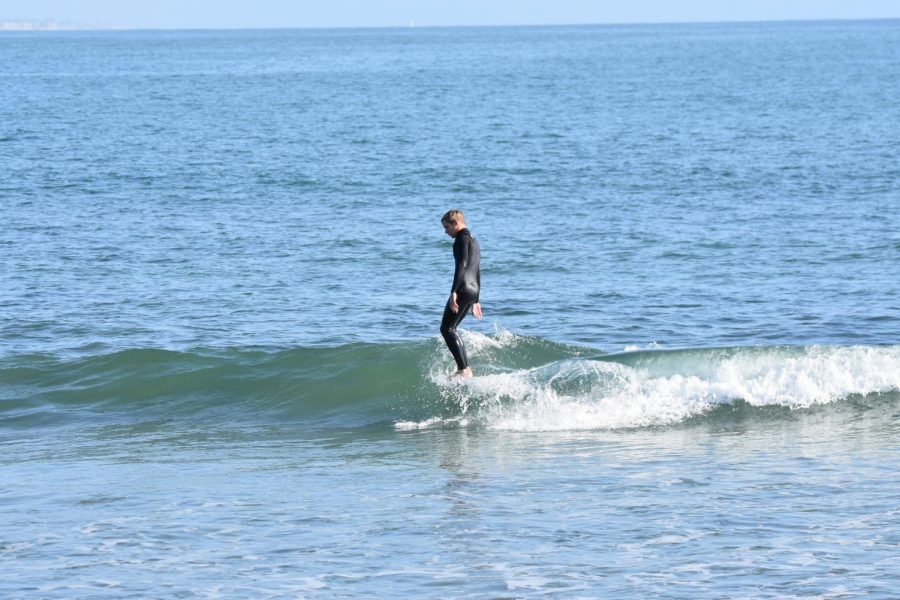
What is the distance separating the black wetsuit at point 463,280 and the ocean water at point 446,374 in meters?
0.74

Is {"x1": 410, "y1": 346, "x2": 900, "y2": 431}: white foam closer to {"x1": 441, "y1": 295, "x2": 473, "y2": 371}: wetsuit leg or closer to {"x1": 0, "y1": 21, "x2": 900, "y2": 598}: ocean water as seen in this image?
{"x1": 0, "y1": 21, "x2": 900, "y2": 598}: ocean water

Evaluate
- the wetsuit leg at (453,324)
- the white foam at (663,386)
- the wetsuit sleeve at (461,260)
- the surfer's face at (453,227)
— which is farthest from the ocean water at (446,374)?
the surfer's face at (453,227)

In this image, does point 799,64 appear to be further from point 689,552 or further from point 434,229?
point 689,552

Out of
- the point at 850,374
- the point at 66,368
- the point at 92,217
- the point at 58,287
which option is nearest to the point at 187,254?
the point at 58,287

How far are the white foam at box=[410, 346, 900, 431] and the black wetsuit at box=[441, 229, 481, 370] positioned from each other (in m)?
0.72

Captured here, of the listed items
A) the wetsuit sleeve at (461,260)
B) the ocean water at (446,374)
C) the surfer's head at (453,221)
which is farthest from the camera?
the wetsuit sleeve at (461,260)

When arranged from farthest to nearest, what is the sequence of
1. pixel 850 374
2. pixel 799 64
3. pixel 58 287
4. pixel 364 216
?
pixel 799 64
pixel 364 216
pixel 58 287
pixel 850 374

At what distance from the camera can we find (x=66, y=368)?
52.9ft

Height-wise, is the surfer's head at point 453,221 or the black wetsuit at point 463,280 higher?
the surfer's head at point 453,221

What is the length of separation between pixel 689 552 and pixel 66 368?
9.77 m

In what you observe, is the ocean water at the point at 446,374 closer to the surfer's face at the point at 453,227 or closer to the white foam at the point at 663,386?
the white foam at the point at 663,386

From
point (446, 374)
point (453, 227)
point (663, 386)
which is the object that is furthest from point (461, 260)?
point (663, 386)

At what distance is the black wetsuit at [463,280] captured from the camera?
532 inches

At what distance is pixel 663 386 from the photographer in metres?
14.3
